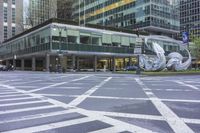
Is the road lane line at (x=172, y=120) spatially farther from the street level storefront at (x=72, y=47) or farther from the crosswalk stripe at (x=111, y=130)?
the street level storefront at (x=72, y=47)

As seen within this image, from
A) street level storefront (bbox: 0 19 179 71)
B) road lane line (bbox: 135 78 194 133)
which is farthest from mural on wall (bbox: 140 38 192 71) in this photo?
road lane line (bbox: 135 78 194 133)

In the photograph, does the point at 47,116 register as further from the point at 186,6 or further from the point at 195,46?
the point at 186,6

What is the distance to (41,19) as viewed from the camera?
314 ft

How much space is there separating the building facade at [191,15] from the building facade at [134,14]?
19.5 metres

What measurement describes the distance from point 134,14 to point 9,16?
49.2m

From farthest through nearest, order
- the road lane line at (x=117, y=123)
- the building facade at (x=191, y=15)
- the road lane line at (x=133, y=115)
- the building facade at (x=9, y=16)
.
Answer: the building facade at (x=191, y=15)
the building facade at (x=9, y=16)
the road lane line at (x=133, y=115)
the road lane line at (x=117, y=123)

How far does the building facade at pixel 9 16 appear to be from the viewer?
117 meters

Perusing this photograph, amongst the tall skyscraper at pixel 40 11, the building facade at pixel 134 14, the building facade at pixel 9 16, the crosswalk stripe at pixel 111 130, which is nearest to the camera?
the crosswalk stripe at pixel 111 130

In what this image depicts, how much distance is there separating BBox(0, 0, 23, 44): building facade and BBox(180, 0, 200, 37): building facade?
61017mm

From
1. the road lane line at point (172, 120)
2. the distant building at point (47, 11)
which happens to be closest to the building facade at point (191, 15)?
the distant building at point (47, 11)

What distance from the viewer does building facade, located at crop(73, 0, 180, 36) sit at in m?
89.1

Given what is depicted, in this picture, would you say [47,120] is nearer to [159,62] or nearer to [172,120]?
[172,120]

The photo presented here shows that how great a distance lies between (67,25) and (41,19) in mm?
35378

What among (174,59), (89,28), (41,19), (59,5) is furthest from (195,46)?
(41,19)
